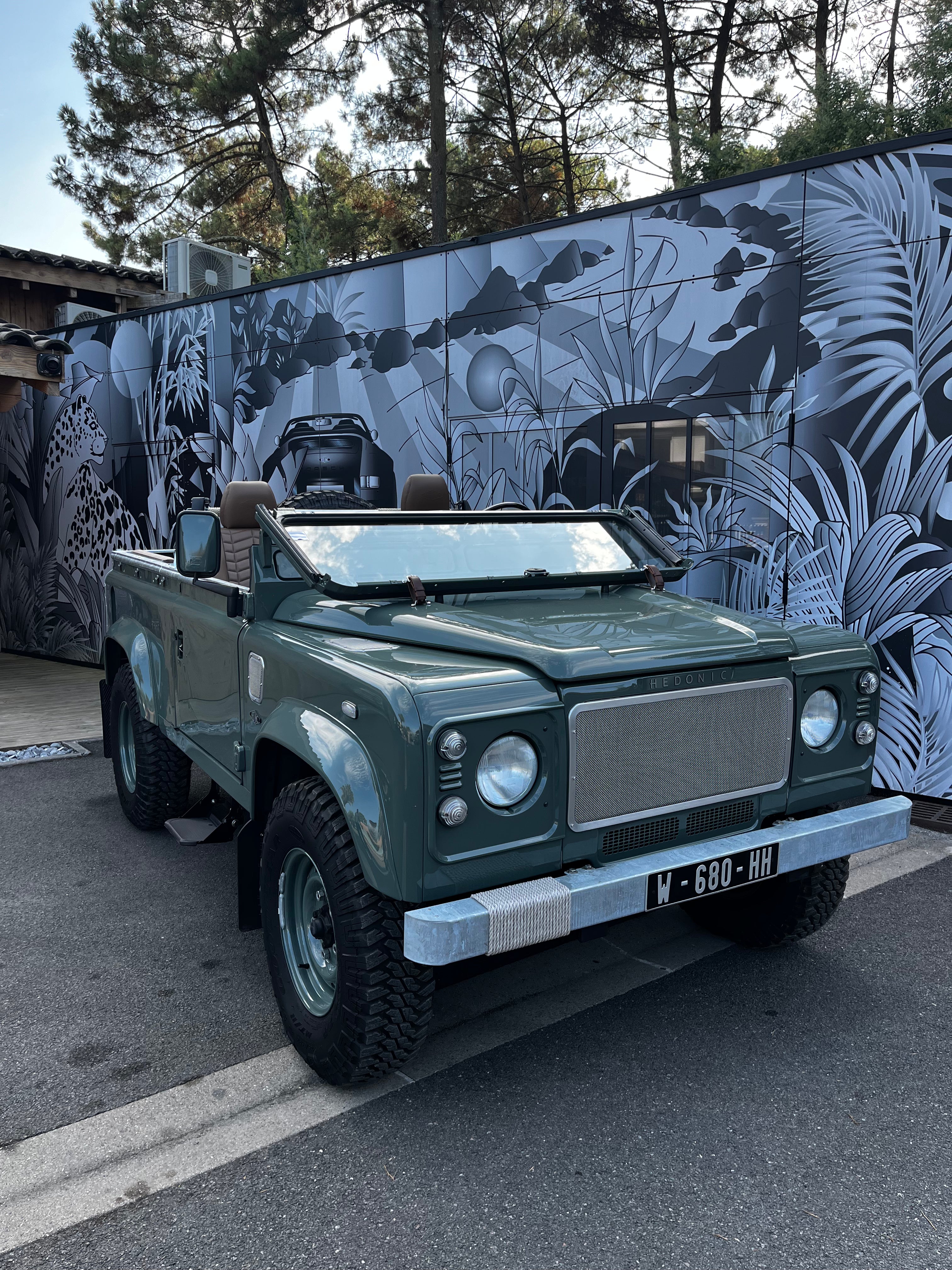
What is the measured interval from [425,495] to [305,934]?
2.57 metres

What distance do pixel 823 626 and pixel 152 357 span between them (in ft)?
33.1

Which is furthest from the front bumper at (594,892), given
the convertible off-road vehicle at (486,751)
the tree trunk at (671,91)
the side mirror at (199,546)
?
the tree trunk at (671,91)

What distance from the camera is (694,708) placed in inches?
126

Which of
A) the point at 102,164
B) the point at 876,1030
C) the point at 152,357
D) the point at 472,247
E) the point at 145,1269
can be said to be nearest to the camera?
the point at 145,1269

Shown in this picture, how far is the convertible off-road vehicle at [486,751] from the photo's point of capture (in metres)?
2.84

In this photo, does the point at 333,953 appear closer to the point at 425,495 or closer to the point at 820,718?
the point at 820,718

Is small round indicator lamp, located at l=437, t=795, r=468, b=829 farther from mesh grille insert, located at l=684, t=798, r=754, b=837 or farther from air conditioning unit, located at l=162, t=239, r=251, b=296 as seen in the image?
air conditioning unit, located at l=162, t=239, r=251, b=296

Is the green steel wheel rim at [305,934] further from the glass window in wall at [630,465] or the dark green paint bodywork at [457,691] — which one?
the glass window in wall at [630,465]

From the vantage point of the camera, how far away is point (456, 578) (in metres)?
3.98

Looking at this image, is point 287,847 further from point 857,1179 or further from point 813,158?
point 813,158

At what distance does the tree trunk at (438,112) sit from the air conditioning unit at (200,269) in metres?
6.05

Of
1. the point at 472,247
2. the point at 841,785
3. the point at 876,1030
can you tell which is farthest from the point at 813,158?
the point at 876,1030

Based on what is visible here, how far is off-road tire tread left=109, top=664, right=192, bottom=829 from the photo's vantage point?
5488mm

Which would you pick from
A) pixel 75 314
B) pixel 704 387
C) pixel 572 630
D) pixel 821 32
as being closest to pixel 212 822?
pixel 572 630
